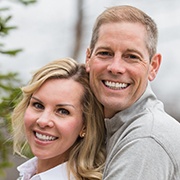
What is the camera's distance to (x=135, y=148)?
2.93 meters

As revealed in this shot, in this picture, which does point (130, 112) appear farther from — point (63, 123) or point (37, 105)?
point (37, 105)

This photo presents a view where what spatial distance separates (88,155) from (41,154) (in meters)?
0.26

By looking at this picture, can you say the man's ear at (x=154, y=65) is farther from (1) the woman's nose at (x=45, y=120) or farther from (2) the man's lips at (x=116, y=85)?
(1) the woman's nose at (x=45, y=120)

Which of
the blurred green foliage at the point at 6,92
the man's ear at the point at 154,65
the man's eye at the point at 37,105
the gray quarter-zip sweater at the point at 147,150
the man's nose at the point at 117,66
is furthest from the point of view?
the blurred green foliage at the point at 6,92

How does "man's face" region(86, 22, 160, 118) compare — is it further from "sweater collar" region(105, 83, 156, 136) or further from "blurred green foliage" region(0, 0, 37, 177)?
"blurred green foliage" region(0, 0, 37, 177)

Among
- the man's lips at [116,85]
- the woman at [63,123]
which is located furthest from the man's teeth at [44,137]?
the man's lips at [116,85]

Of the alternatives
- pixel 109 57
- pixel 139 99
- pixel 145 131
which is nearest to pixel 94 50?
pixel 109 57

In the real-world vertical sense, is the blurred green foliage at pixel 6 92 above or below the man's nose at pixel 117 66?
below

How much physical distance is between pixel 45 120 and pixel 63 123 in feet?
0.33

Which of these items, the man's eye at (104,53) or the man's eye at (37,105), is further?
the man's eye at (37,105)

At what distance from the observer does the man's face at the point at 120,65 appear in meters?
3.21

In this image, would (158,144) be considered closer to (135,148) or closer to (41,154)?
(135,148)

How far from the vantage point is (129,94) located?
3266 mm

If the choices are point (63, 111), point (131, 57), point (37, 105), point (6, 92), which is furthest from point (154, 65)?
point (6, 92)
